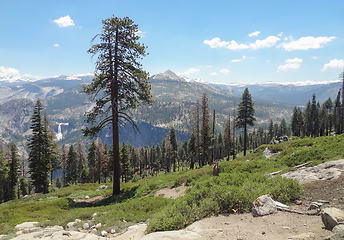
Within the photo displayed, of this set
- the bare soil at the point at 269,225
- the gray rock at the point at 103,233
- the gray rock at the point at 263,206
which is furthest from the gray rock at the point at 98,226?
the gray rock at the point at 263,206

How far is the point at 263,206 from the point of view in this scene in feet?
19.1

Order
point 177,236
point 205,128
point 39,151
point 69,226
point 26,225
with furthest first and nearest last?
1. point 205,128
2. point 39,151
3. point 26,225
4. point 69,226
5. point 177,236

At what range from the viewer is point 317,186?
7582 mm

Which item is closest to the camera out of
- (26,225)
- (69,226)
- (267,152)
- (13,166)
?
(69,226)

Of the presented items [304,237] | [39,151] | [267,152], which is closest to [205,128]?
[267,152]

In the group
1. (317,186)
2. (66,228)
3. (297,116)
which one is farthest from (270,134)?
(66,228)

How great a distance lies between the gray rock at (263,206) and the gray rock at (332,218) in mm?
1519

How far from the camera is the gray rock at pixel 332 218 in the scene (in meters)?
4.07

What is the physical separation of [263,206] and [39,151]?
1265 inches

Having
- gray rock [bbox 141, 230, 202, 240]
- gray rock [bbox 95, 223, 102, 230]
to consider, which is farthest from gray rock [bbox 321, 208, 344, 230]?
Answer: gray rock [bbox 95, 223, 102, 230]

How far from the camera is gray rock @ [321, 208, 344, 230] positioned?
160 inches

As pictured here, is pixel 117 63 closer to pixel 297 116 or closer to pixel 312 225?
pixel 312 225

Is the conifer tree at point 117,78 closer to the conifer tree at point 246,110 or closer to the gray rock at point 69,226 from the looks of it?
the gray rock at point 69,226

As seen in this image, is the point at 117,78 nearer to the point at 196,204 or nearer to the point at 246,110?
the point at 196,204
